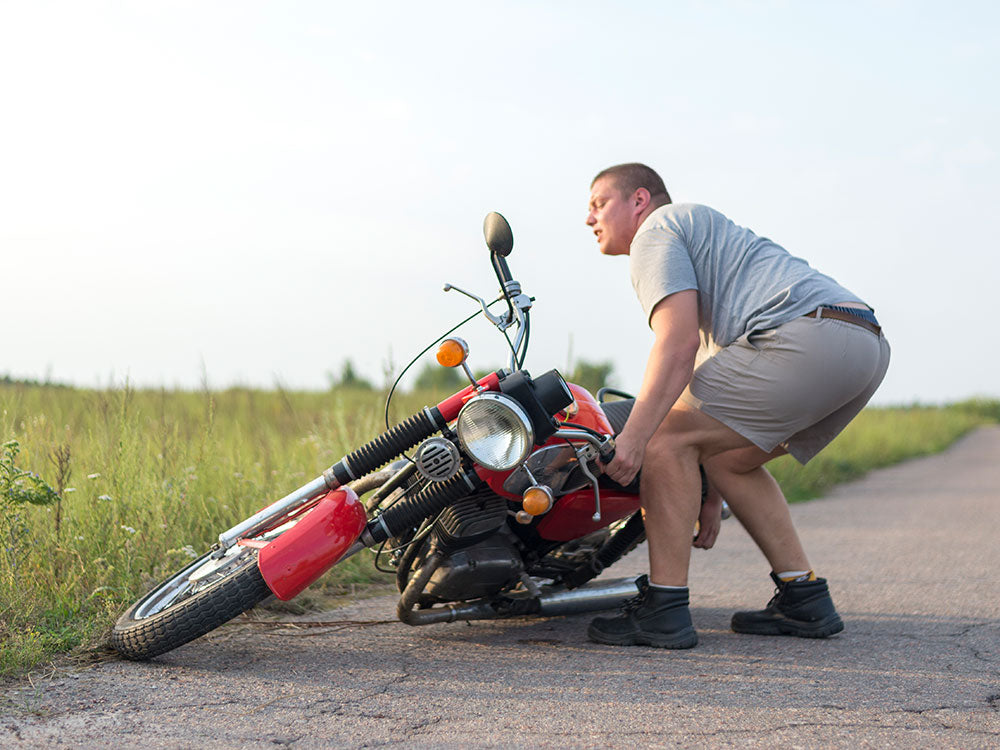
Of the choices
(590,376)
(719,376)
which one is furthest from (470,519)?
(590,376)

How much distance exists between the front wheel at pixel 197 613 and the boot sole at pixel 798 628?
1918 mm

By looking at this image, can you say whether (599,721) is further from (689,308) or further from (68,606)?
(68,606)

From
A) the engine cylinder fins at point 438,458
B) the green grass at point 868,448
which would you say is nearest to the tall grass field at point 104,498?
the engine cylinder fins at point 438,458

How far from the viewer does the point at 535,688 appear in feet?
9.77

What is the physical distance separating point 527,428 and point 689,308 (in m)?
0.93

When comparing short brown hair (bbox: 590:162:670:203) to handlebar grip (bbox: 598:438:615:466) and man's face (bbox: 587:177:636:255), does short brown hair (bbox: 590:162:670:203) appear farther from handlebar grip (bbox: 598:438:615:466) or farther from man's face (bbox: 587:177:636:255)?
handlebar grip (bbox: 598:438:615:466)

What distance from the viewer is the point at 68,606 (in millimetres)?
3707

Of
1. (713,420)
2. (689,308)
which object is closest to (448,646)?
(713,420)

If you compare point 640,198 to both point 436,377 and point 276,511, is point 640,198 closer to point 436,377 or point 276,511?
point 276,511

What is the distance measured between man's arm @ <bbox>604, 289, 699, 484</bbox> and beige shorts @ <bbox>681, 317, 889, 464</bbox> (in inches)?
7.9

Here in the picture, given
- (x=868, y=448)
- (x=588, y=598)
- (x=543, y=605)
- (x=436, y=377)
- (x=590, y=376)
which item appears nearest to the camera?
(x=543, y=605)

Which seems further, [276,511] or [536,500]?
[276,511]

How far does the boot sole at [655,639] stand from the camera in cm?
351

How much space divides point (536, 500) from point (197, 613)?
3.60ft
